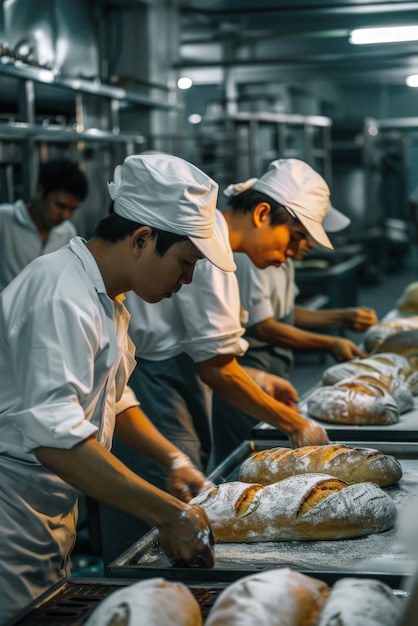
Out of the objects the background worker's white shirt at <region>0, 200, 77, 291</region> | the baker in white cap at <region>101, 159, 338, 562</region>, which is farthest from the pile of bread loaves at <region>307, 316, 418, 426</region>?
the background worker's white shirt at <region>0, 200, 77, 291</region>

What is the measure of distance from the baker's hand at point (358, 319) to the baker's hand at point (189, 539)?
2.05 m

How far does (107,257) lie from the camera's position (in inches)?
59.9

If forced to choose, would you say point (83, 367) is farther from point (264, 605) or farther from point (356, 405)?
point (356, 405)

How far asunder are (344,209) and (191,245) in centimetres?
1076

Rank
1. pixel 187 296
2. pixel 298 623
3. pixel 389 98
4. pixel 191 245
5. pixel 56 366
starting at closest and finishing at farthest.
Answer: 1. pixel 298 623
2. pixel 56 366
3. pixel 191 245
4. pixel 187 296
5. pixel 389 98

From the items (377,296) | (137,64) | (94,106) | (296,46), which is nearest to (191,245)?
(94,106)

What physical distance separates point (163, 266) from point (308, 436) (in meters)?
0.74

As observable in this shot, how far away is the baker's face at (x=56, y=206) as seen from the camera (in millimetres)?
3738

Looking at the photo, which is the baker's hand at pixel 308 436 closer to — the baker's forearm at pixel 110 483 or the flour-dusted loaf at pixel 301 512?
the flour-dusted loaf at pixel 301 512

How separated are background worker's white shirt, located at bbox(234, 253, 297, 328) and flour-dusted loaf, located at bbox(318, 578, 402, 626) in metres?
1.76

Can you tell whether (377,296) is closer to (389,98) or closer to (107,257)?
(389,98)

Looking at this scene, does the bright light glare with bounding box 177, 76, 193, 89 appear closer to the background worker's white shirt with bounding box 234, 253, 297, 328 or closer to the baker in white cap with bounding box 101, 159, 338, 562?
the background worker's white shirt with bounding box 234, 253, 297, 328

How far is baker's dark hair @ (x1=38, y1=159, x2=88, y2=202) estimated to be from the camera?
3660 millimetres

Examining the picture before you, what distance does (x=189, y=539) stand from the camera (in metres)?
1.35
